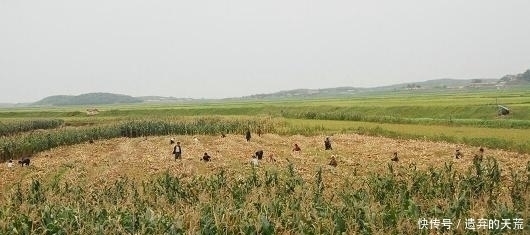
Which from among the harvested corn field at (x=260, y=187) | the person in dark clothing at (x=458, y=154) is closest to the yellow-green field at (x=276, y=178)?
the harvested corn field at (x=260, y=187)

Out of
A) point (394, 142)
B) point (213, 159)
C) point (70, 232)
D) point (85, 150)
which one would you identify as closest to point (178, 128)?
point (85, 150)

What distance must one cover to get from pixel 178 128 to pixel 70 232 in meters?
44.3

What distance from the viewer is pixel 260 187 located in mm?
15539

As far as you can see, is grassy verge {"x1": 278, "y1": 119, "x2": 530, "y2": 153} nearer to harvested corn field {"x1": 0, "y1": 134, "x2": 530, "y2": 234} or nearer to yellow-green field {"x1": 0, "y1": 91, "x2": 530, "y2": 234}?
yellow-green field {"x1": 0, "y1": 91, "x2": 530, "y2": 234}

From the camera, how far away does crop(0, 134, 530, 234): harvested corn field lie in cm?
1086

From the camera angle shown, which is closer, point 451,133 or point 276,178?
point 276,178

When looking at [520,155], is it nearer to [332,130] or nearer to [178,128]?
[332,130]

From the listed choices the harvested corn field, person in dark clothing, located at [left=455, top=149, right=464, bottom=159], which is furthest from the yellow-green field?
person in dark clothing, located at [left=455, top=149, right=464, bottom=159]

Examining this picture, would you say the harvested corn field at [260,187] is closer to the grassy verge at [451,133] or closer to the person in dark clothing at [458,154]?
the person in dark clothing at [458,154]

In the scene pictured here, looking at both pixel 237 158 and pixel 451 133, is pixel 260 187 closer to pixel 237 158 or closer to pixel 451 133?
pixel 237 158

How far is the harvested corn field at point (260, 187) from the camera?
1086 centimetres

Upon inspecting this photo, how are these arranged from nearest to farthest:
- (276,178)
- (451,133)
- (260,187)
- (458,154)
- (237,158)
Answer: (260,187), (276,178), (458,154), (237,158), (451,133)

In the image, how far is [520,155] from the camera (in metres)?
29.4

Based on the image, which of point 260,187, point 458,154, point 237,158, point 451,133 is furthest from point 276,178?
point 451,133
